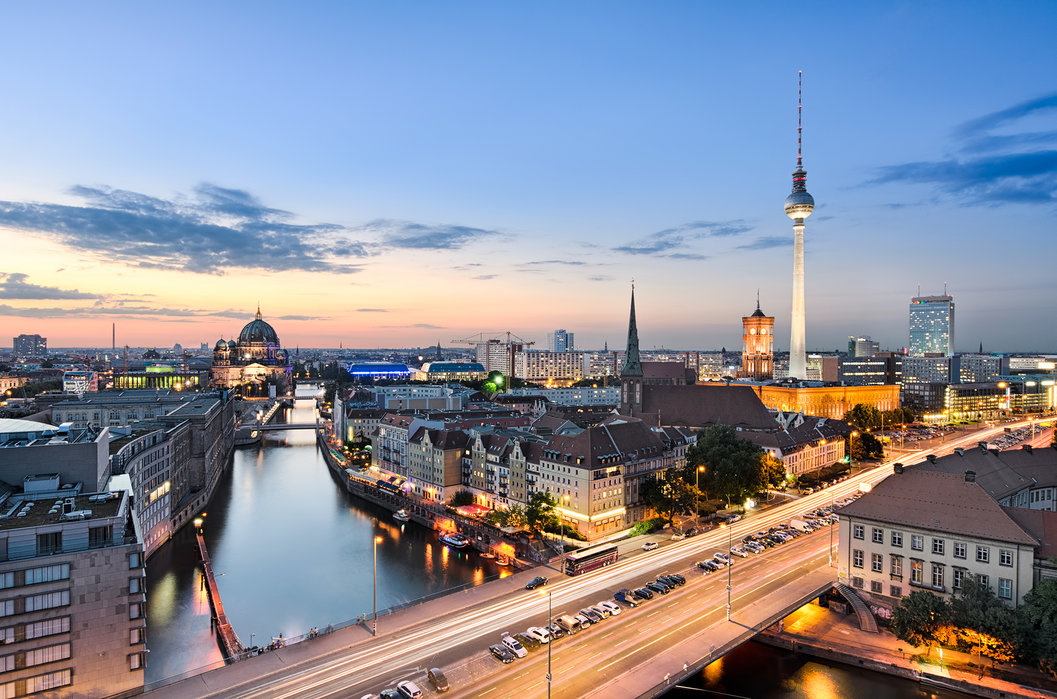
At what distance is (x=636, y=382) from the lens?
6775cm

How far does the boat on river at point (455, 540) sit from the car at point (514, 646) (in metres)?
A: 19.5

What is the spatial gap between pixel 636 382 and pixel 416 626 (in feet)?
154

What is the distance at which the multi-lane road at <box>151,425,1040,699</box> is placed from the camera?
20.3 meters

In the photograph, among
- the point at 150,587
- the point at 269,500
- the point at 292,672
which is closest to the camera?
the point at 292,672

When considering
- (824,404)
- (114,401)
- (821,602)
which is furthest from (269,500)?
(824,404)

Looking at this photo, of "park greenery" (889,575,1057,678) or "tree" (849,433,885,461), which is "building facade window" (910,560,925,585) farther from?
"tree" (849,433,885,461)

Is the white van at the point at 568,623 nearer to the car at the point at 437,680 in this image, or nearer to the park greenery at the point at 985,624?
the car at the point at 437,680

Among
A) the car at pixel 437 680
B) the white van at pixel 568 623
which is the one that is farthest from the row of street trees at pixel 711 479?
the car at pixel 437 680

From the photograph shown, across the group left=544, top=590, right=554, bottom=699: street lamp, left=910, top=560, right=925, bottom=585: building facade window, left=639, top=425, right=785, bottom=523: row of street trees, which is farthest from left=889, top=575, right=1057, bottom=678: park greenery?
left=639, top=425, right=785, bottom=523: row of street trees

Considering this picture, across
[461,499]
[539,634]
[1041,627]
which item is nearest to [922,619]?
[1041,627]

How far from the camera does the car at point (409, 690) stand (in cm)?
1933

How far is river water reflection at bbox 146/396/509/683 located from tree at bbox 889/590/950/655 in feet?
69.9

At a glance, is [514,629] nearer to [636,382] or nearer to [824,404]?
[636,382]

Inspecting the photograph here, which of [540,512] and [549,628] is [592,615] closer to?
[549,628]
